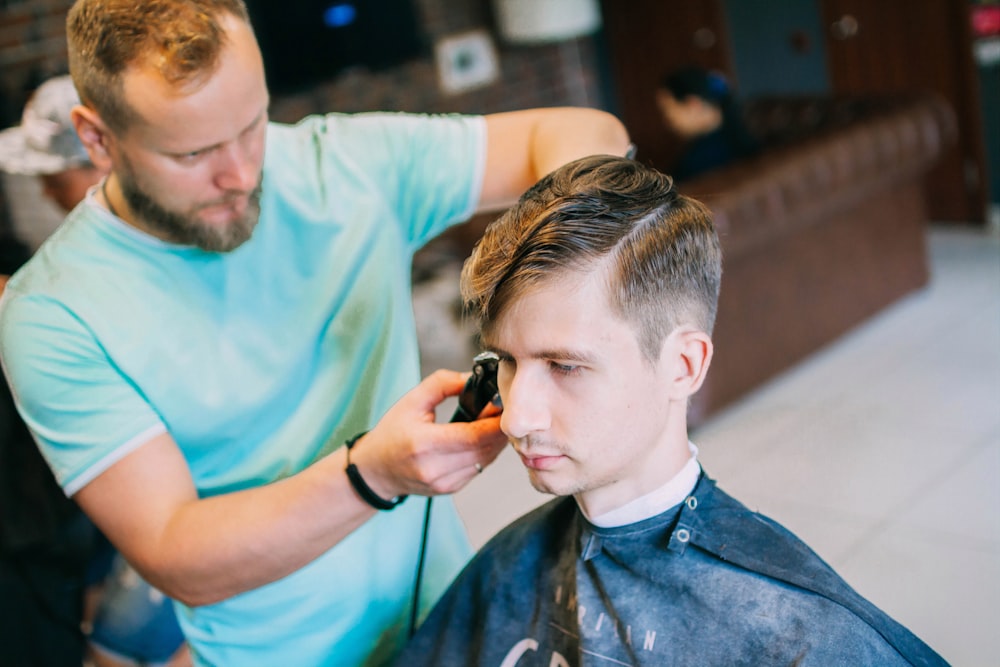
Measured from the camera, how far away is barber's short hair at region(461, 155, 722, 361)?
1094 mm

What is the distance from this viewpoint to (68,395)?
1152 mm

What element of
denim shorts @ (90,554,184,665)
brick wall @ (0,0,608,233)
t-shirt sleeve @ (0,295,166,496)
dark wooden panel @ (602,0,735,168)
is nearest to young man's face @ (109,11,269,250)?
t-shirt sleeve @ (0,295,166,496)

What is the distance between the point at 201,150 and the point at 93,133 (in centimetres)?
16

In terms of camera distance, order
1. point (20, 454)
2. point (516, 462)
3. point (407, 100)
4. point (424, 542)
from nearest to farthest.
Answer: point (424, 542) → point (20, 454) → point (516, 462) → point (407, 100)

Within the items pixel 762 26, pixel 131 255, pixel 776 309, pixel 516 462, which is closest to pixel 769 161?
pixel 776 309

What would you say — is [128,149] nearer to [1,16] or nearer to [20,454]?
[20,454]

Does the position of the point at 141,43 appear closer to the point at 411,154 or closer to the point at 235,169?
the point at 235,169

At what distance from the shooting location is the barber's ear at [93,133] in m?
1.21

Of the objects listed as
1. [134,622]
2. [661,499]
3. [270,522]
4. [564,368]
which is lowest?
[134,622]

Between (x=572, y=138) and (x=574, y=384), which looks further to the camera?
(x=572, y=138)

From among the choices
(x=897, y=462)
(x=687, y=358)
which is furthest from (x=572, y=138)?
(x=897, y=462)

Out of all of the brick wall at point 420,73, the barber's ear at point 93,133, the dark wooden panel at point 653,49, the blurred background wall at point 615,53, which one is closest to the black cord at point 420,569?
the barber's ear at point 93,133

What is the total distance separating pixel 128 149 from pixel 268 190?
0.65ft

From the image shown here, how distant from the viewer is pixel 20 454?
2.20m
